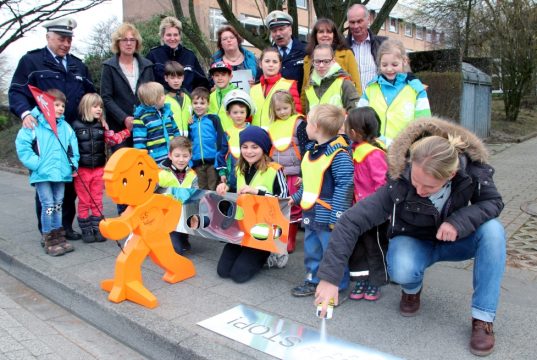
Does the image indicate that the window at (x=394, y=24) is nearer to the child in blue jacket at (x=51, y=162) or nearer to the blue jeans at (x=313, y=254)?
the child in blue jacket at (x=51, y=162)

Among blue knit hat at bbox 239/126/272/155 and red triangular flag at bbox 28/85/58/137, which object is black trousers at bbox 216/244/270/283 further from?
red triangular flag at bbox 28/85/58/137

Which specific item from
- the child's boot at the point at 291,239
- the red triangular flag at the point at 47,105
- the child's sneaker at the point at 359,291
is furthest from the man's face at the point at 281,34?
the child's sneaker at the point at 359,291

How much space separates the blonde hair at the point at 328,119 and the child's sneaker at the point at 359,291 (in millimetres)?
1162

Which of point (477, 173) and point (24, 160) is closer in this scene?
point (477, 173)

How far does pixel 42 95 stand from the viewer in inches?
184

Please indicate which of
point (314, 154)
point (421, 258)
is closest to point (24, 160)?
point (314, 154)

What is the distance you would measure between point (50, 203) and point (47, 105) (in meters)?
1.00

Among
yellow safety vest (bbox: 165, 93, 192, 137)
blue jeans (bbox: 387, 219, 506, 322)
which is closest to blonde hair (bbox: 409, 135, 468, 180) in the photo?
blue jeans (bbox: 387, 219, 506, 322)

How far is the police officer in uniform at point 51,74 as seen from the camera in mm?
5055

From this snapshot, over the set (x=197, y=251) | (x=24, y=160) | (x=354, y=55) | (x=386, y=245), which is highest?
(x=354, y=55)

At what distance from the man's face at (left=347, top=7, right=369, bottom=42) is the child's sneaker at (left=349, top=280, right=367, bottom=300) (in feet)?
8.79

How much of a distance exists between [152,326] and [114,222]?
787 mm

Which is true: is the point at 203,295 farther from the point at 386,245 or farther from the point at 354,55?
the point at 354,55

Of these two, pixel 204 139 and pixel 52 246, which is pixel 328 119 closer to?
pixel 204 139
